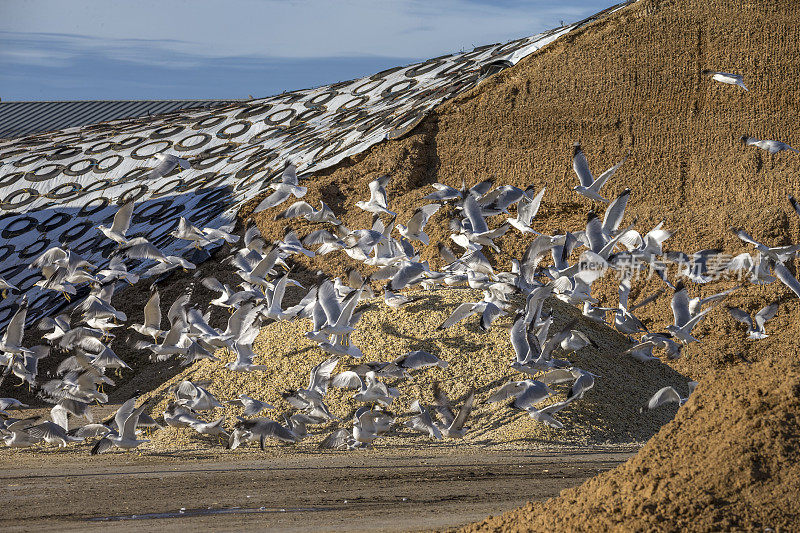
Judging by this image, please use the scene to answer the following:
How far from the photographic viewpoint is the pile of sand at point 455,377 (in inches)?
276

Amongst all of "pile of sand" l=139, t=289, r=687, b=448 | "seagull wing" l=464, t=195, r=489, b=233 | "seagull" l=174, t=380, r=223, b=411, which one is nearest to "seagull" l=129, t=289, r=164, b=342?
"pile of sand" l=139, t=289, r=687, b=448

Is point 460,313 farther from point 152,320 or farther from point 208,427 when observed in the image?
point 152,320

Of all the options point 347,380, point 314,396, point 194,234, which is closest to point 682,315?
point 347,380

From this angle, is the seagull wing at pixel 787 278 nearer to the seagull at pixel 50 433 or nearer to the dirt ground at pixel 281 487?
the dirt ground at pixel 281 487

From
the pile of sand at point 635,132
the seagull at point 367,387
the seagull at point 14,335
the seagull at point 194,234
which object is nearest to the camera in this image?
the seagull at point 367,387

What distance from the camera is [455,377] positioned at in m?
7.45

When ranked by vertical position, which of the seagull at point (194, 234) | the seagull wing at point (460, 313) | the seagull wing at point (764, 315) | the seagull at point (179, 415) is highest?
the seagull at point (194, 234)

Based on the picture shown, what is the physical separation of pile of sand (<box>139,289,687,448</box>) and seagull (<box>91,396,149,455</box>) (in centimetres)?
56

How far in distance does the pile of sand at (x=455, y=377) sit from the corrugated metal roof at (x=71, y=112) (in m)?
22.0

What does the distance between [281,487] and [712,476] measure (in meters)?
2.97

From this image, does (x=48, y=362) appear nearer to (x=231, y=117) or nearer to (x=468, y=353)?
(x=468, y=353)

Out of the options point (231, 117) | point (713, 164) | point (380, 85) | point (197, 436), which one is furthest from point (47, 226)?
point (713, 164)

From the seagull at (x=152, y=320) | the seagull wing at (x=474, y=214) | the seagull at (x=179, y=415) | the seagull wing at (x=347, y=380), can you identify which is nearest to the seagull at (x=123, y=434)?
the seagull at (x=179, y=415)

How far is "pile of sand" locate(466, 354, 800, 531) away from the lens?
3133mm
